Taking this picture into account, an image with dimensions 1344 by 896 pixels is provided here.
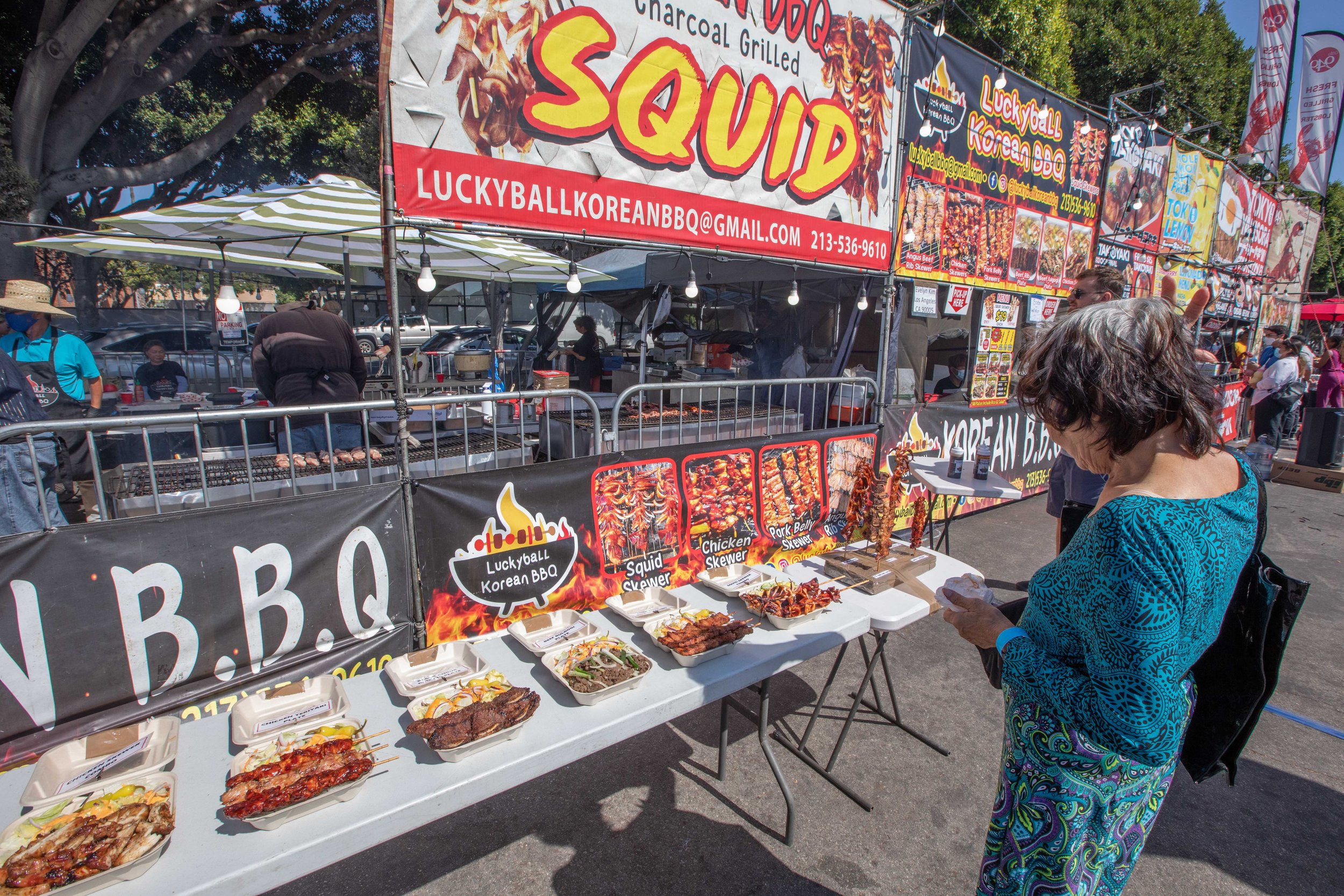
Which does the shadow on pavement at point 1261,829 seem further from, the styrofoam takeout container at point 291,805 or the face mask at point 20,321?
the face mask at point 20,321

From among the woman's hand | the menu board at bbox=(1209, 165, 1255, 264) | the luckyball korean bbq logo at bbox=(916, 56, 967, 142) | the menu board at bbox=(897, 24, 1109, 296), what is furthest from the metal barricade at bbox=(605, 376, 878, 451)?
the menu board at bbox=(1209, 165, 1255, 264)

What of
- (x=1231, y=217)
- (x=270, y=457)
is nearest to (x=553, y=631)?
(x=270, y=457)

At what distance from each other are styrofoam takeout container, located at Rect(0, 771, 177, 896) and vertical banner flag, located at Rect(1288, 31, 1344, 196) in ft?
67.4

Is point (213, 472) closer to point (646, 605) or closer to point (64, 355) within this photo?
point (646, 605)

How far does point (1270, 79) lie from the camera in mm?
12367

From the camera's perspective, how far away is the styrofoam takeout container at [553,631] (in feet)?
9.26

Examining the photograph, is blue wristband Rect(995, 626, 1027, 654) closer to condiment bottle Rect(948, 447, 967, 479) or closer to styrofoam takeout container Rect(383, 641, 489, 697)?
styrofoam takeout container Rect(383, 641, 489, 697)

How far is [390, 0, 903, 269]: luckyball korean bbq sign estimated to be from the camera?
321 cm

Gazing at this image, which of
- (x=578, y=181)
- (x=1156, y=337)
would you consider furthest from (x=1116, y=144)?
(x=1156, y=337)

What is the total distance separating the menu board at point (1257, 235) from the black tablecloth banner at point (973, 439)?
944cm

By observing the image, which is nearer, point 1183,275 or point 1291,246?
point 1183,275

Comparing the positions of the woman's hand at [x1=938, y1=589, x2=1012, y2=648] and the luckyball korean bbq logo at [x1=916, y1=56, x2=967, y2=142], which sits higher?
the luckyball korean bbq logo at [x1=916, y1=56, x2=967, y2=142]

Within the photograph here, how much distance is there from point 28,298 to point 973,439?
9.43 meters

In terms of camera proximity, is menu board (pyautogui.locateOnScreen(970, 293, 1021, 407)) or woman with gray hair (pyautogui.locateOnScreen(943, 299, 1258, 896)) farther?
menu board (pyautogui.locateOnScreen(970, 293, 1021, 407))
